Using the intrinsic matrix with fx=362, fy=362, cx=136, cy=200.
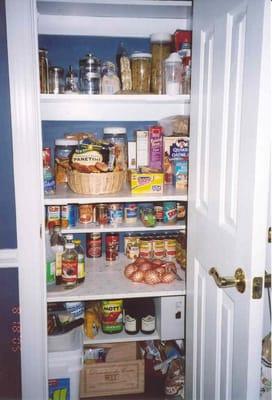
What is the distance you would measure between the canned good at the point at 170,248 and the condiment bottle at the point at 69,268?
0.48m

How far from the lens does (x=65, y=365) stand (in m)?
1.67

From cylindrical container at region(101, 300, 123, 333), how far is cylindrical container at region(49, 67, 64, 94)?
3.39 ft

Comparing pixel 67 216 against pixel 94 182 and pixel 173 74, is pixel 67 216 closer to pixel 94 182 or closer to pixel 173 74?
pixel 94 182

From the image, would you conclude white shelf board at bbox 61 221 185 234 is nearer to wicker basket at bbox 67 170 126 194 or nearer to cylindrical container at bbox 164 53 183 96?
wicker basket at bbox 67 170 126 194

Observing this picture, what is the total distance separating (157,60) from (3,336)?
141cm

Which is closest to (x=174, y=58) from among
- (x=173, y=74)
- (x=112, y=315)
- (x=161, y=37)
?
(x=173, y=74)

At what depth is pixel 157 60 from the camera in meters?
1.66

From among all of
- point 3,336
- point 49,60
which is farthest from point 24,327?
point 49,60

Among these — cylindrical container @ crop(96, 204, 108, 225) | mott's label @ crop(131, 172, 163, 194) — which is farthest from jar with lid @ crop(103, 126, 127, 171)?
cylindrical container @ crop(96, 204, 108, 225)

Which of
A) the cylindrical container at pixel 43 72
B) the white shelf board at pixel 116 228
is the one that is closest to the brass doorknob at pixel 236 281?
the white shelf board at pixel 116 228

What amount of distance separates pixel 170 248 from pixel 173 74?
851mm

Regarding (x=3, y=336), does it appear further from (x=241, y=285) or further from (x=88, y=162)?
(x=241, y=285)

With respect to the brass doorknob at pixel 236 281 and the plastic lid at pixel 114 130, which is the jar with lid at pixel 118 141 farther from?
the brass doorknob at pixel 236 281

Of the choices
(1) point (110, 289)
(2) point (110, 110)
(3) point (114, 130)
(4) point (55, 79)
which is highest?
(4) point (55, 79)
